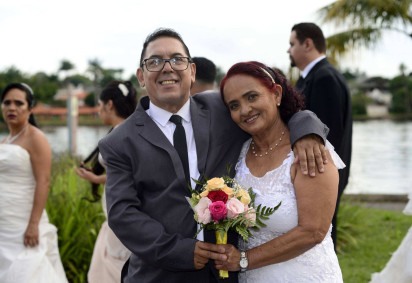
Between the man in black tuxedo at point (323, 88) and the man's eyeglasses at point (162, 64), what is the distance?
8.44 feet

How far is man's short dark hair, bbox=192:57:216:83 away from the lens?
568cm

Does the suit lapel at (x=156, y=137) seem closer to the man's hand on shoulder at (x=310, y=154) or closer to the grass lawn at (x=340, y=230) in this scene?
the man's hand on shoulder at (x=310, y=154)

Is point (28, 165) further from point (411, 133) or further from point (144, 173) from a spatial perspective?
point (411, 133)

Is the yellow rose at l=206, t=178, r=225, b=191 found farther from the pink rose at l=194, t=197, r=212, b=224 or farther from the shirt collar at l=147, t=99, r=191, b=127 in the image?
the shirt collar at l=147, t=99, r=191, b=127

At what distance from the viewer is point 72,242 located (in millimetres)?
6832

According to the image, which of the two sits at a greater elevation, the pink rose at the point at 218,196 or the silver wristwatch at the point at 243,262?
the pink rose at the point at 218,196

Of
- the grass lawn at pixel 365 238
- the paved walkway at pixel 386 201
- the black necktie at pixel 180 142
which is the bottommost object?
the paved walkway at pixel 386 201

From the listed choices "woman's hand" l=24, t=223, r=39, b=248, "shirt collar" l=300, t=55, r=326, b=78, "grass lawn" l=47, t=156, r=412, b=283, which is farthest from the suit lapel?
"grass lawn" l=47, t=156, r=412, b=283

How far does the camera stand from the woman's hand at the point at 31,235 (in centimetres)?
584

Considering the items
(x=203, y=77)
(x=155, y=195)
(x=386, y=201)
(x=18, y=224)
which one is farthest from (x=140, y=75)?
(x=386, y=201)

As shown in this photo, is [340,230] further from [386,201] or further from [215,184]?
[215,184]

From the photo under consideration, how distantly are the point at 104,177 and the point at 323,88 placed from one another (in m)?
2.29

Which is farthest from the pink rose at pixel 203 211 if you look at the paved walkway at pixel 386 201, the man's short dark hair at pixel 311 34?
the paved walkway at pixel 386 201

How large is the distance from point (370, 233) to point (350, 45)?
8.75 m
